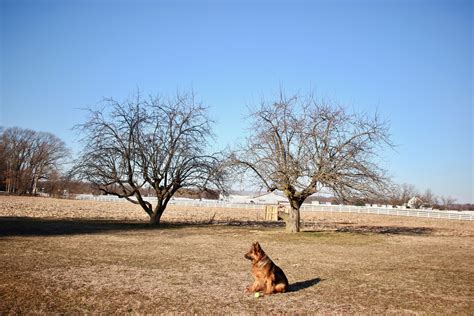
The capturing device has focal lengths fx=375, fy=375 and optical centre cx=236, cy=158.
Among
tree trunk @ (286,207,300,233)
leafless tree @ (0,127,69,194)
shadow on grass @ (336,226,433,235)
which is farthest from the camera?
leafless tree @ (0,127,69,194)

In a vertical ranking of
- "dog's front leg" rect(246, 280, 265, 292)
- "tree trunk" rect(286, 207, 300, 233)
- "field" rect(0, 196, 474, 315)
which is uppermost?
"tree trunk" rect(286, 207, 300, 233)

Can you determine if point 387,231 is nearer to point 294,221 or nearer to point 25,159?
point 294,221

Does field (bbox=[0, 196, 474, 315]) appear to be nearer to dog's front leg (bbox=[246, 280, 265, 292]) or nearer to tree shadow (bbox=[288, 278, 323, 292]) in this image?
tree shadow (bbox=[288, 278, 323, 292])

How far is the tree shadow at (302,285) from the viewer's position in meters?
7.48

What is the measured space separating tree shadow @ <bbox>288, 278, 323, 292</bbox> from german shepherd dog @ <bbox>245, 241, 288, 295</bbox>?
1.81ft

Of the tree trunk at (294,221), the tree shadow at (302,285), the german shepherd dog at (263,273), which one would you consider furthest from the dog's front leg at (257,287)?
the tree trunk at (294,221)

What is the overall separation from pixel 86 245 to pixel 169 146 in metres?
11.5

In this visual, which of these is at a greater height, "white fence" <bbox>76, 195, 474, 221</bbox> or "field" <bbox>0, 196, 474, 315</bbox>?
"white fence" <bbox>76, 195, 474, 221</bbox>

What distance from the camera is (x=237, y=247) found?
13.7m

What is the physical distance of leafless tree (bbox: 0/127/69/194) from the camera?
2904 inches

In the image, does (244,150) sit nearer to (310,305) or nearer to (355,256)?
(355,256)

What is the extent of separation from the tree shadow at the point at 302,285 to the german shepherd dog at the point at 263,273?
21.7 inches

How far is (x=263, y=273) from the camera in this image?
692 cm

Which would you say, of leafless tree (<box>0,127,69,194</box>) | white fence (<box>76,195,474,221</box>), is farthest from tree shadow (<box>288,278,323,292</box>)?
leafless tree (<box>0,127,69,194</box>)
